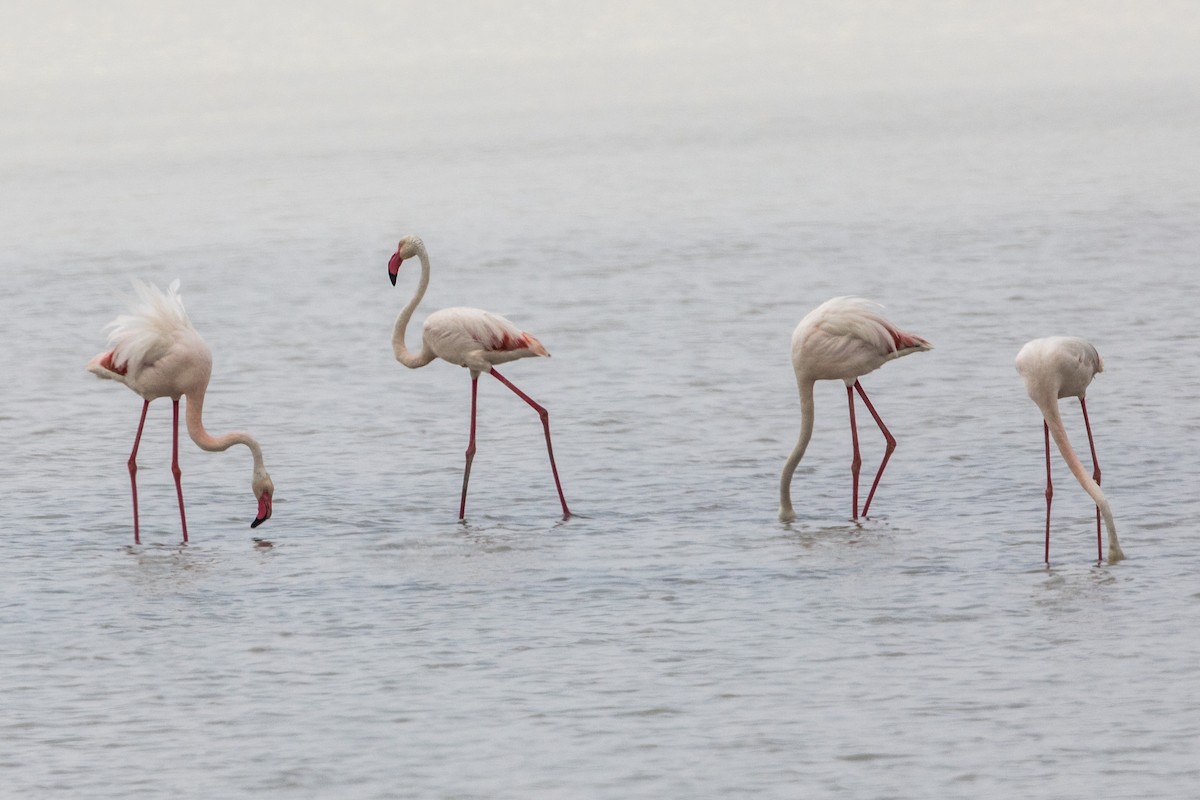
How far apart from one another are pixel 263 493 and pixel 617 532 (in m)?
1.56

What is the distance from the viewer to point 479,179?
27.3m

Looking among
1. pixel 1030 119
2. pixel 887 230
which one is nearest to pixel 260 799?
pixel 887 230

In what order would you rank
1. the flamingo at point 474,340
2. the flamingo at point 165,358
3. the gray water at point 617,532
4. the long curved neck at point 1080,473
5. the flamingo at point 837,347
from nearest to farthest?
the gray water at point 617,532 → the long curved neck at point 1080,473 → the flamingo at point 837,347 → the flamingo at point 165,358 → the flamingo at point 474,340

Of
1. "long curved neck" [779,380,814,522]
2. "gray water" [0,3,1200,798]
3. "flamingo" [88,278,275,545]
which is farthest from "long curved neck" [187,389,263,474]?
"long curved neck" [779,380,814,522]

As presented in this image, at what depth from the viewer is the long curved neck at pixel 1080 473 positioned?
7930mm

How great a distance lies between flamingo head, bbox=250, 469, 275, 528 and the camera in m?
9.05

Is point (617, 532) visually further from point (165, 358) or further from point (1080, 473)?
point (165, 358)

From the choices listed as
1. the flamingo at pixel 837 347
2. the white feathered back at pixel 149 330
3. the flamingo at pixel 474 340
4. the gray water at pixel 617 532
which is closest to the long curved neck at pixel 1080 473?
the gray water at pixel 617 532

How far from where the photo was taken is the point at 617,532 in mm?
8945

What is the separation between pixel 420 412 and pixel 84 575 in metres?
3.66

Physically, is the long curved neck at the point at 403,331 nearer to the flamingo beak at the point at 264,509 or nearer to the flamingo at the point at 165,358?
the flamingo at the point at 165,358

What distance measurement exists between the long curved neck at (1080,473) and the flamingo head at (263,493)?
3336mm

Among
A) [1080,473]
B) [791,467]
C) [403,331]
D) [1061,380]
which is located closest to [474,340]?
[403,331]

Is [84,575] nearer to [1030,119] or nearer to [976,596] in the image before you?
[976,596]
